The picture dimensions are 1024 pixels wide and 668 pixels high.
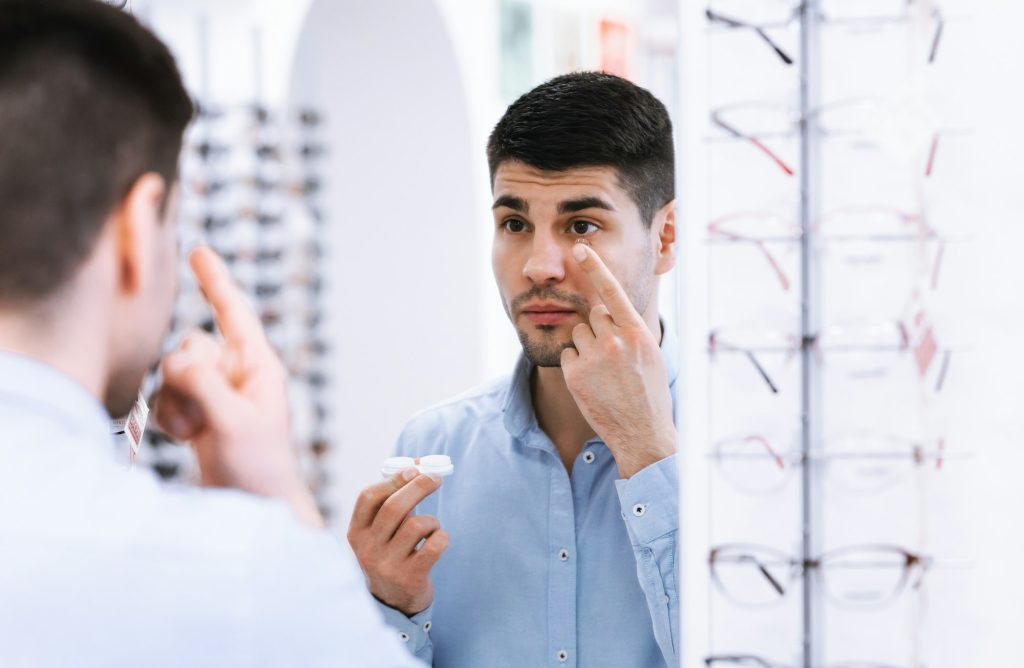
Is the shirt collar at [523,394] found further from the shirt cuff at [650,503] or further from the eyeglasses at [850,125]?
the eyeglasses at [850,125]

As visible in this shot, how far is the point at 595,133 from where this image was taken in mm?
1599

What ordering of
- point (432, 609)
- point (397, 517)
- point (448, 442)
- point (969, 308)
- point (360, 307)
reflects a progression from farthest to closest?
point (360, 307) → point (448, 442) → point (432, 609) → point (397, 517) → point (969, 308)

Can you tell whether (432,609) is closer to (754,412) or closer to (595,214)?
(595,214)

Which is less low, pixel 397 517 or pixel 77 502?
pixel 77 502

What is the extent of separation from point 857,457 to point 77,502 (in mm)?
626

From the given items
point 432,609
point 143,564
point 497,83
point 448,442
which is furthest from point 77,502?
point 497,83

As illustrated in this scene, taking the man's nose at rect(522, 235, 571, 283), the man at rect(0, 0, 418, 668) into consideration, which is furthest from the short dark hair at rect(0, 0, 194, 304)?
the man's nose at rect(522, 235, 571, 283)

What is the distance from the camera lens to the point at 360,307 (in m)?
4.32

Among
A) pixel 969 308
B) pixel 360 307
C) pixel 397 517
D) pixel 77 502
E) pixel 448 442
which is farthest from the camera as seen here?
pixel 360 307

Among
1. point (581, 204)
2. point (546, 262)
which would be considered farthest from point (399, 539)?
point (581, 204)

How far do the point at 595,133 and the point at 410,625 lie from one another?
0.72m

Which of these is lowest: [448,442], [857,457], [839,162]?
[448,442]

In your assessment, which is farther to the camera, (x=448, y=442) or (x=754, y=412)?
(x=448, y=442)

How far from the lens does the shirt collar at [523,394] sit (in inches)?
63.7
